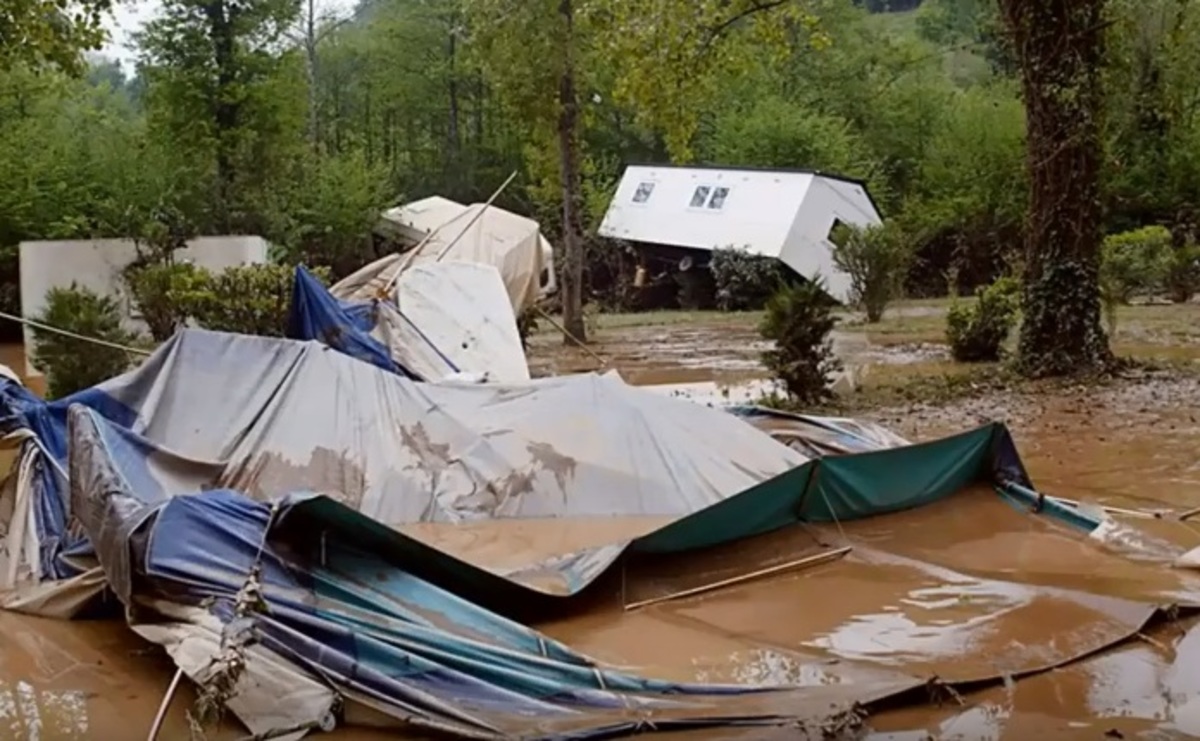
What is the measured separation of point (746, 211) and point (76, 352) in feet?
54.4

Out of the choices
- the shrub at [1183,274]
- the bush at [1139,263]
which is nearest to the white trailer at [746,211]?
the bush at [1139,263]

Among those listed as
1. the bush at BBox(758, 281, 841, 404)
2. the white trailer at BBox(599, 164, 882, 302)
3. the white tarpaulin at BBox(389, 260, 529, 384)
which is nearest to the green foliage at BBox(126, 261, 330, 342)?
the white tarpaulin at BBox(389, 260, 529, 384)

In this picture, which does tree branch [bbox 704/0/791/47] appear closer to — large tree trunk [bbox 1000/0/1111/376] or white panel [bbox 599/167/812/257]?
large tree trunk [bbox 1000/0/1111/376]

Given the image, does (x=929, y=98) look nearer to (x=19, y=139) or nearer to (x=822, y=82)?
(x=822, y=82)

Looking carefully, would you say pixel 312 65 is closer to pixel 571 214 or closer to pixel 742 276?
pixel 742 276

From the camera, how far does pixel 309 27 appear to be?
34938mm

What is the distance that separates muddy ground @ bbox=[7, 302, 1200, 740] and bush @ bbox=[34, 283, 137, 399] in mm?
5287

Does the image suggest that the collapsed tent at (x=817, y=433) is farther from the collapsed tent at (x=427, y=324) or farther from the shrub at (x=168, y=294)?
the shrub at (x=168, y=294)

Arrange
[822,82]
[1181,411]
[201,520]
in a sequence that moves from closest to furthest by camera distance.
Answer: [201,520] → [1181,411] → [822,82]

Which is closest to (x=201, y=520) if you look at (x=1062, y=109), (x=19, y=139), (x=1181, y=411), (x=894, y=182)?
(x=1181, y=411)

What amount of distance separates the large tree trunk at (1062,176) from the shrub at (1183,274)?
10.6m

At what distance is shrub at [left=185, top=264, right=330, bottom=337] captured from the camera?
14.0 meters

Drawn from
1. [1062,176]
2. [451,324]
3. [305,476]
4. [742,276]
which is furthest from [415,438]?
[742,276]

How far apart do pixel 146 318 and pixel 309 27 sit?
20948 mm
